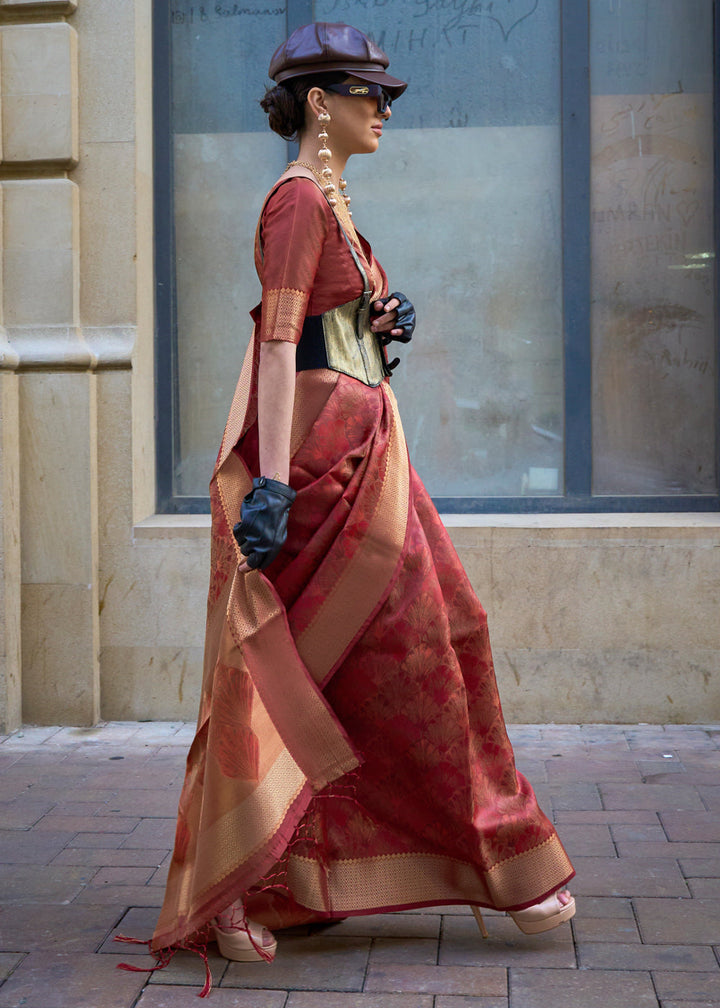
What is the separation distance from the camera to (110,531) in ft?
16.9

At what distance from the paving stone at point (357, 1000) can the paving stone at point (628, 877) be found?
78 cm

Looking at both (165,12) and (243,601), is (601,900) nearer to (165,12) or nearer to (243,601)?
(243,601)

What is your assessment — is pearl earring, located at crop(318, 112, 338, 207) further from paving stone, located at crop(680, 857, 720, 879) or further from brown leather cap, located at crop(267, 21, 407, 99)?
paving stone, located at crop(680, 857, 720, 879)

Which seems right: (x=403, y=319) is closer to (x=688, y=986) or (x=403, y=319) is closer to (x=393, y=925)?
(x=393, y=925)

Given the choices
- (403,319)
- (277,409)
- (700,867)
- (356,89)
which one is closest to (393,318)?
(403,319)

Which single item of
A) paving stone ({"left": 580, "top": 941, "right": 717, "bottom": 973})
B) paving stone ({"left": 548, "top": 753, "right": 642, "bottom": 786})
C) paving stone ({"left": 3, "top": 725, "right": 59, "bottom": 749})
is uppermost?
paving stone ({"left": 3, "top": 725, "right": 59, "bottom": 749})

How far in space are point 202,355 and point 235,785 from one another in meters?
3.14

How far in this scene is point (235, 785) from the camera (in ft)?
8.89

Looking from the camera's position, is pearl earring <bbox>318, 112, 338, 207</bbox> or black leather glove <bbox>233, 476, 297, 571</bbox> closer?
black leather glove <bbox>233, 476, 297, 571</bbox>

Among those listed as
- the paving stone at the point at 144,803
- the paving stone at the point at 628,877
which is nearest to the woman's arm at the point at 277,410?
the paving stone at the point at 628,877

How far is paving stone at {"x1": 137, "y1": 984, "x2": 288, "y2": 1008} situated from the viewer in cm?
259

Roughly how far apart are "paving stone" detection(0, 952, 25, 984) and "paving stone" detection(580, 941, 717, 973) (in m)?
1.29

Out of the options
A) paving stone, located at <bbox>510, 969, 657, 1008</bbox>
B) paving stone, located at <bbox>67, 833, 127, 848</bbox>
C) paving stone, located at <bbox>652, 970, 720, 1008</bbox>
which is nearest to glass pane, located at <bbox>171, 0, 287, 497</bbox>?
paving stone, located at <bbox>67, 833, 127, 848</bbox>

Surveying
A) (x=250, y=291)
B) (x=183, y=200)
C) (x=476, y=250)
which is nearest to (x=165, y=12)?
(x=183, y=200)
